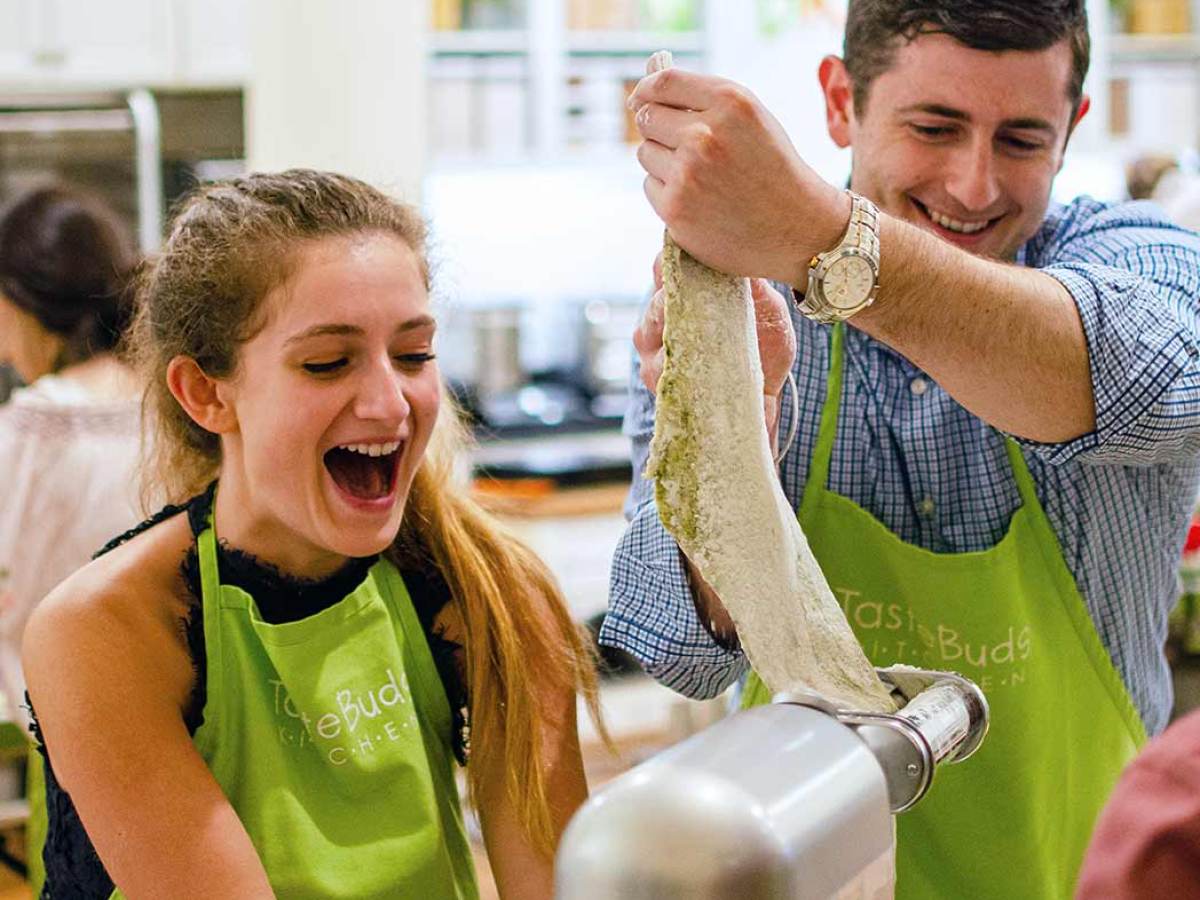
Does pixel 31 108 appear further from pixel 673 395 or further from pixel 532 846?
pixel 673 395

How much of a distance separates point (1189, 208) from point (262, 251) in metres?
2.43

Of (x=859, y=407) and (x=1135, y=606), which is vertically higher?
(x=859, y=407)

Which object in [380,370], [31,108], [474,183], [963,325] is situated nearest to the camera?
[963,325]

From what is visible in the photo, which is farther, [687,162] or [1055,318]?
[1055,318]

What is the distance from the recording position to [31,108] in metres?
4.23

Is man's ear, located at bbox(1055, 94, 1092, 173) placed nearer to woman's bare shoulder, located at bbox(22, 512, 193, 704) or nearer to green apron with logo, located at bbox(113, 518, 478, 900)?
green apron with logo, located at bbox(113, 518, 478, 900)

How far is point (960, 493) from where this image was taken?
1289 mm

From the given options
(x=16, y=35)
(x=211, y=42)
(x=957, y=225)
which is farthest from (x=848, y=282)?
(x=16, y=35)

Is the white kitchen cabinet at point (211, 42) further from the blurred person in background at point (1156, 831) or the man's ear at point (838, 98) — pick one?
the blurred person in background at point (1156, 831)

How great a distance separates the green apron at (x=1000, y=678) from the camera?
124 centimetres

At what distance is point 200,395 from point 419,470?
0.22 metres

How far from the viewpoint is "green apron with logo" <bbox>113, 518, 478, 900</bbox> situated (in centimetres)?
125

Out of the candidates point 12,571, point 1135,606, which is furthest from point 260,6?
point 1135,606

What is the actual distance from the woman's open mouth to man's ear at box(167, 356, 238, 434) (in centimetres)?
10
